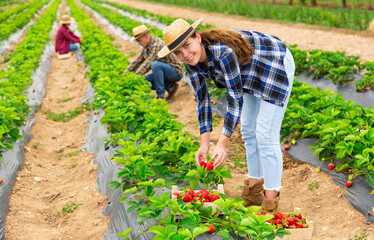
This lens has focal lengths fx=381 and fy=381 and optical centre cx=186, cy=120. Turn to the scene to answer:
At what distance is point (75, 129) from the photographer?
621 centimetres

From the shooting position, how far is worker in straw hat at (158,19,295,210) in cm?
255

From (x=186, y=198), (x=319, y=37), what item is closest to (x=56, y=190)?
(x=186, y=198)

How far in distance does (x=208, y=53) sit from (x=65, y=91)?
6.55m

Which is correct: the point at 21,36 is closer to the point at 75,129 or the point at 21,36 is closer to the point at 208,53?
the point at 75,129

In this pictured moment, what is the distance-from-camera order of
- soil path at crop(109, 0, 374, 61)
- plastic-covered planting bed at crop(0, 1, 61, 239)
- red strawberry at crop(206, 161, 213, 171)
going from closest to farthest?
1. red strawberry at crop(206, 161, 213, 171)
2. plastic-covered planting bed at crop(0, 1, 61, 239)
3. soil path at crop(109, 0, 374, 61)

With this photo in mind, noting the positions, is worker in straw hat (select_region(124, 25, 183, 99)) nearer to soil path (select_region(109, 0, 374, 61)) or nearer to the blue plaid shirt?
the blue plaid shirt

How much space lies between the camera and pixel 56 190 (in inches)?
169

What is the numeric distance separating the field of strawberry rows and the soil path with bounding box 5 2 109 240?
0.09 metres

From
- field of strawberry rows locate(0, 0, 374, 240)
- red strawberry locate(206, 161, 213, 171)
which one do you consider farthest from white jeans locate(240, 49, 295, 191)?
red strawberry locate(206, 161, 213, 171)

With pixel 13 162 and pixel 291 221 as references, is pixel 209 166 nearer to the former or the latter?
pixel 291 221

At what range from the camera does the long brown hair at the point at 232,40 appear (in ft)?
8.55

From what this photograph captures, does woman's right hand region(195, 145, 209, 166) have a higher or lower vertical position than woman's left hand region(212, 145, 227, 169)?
lower

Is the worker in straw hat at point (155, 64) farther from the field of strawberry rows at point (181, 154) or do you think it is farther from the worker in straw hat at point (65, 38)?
the worker in straw hat at point (65, 38)

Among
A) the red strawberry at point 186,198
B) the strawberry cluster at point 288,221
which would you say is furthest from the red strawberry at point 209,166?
the strawberry cluster at point 288,221
